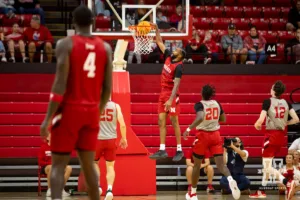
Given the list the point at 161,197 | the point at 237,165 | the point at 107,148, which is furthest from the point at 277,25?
the point at 107,148

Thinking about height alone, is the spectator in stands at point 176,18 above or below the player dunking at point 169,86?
above

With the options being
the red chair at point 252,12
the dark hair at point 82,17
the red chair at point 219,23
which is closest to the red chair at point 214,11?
the red chair at point 219,23

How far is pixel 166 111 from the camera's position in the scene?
503 inches

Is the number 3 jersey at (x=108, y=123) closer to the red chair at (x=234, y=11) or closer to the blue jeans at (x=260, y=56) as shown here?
the blue jeans at (x=260, y=56)

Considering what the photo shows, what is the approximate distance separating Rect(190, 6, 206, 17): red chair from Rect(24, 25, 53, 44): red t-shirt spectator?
4.37 m

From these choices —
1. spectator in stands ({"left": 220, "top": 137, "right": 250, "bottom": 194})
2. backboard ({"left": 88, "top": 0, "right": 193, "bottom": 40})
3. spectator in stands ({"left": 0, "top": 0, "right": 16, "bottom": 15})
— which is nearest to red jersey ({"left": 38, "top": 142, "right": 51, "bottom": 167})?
backboard ({"left": 88, "top": 0, "right": 193, "bottom": 40})

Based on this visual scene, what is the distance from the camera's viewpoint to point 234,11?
69.4 feet

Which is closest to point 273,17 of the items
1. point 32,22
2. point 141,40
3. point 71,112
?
point 32,22

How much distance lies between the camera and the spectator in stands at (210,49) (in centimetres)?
1870

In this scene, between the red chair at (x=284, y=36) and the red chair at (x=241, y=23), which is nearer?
the red chair at (x=284, y=36)

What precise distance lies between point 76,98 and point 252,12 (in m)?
15.3

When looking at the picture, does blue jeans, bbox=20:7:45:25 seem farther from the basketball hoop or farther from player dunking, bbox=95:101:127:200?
player dunking, bbox=95:101:127:200

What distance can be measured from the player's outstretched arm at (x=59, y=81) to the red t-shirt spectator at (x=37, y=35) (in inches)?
477

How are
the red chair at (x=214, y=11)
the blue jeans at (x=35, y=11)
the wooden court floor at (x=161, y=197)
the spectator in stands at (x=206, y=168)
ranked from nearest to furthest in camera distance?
1. the wooden court floor at (x=161, y=197)
2. the spectator in stands at (x=206, y=168)
3. the blue jeans at (x=35, y=11)
4. the red chair at (x=214, y=11)
